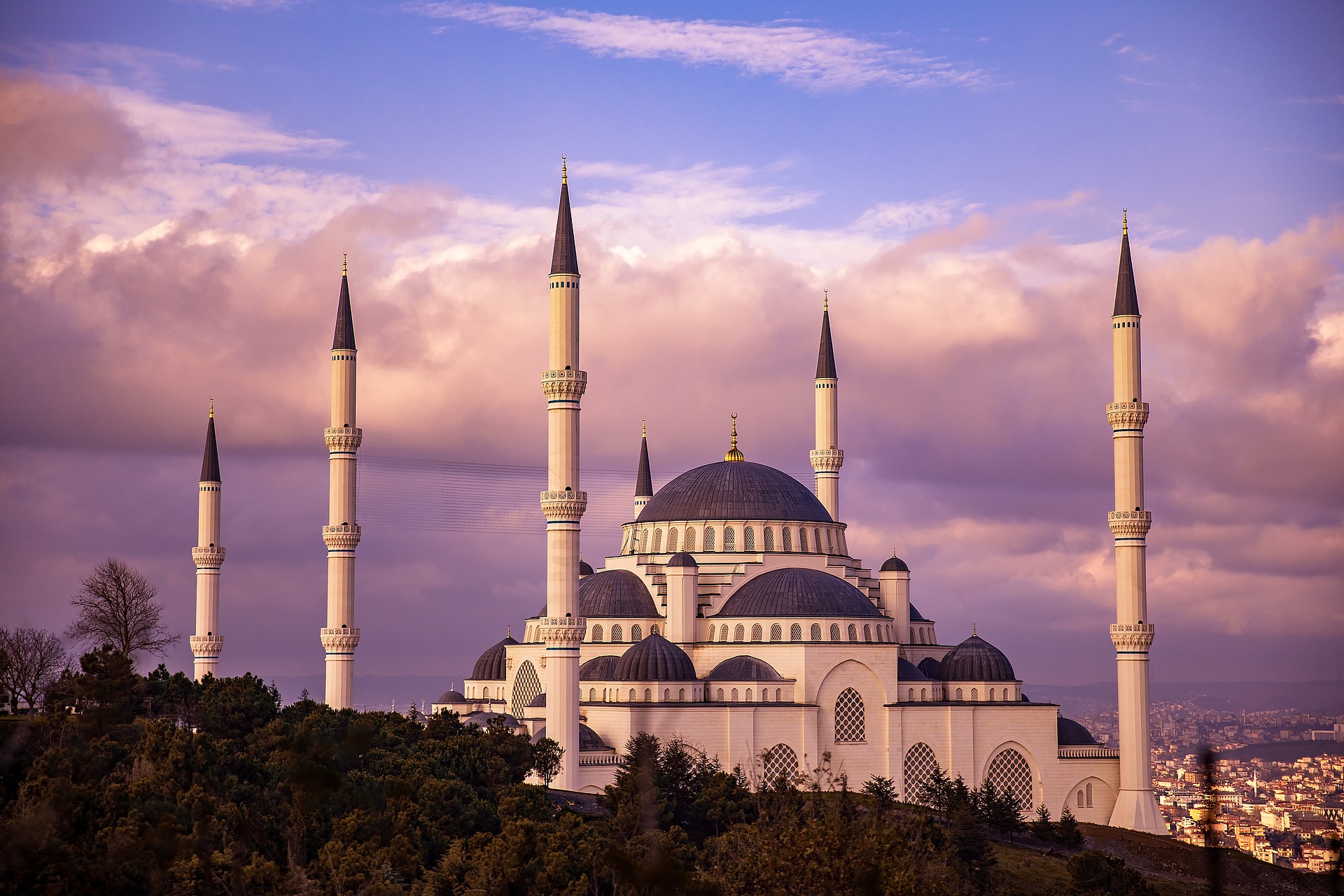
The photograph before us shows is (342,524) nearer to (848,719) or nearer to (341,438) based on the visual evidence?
(341,438)

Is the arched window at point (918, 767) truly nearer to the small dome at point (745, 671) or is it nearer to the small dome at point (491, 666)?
the small dome at point (745, 671)

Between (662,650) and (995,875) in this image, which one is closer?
(995,875)

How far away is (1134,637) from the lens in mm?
53031

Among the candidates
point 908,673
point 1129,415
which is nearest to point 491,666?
point 908,673

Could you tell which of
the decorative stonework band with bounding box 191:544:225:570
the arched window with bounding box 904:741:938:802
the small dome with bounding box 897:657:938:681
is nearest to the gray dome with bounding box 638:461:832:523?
the small dome with bounding box 897:657:938:681

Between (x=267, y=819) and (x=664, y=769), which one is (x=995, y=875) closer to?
(x=664, y=769)

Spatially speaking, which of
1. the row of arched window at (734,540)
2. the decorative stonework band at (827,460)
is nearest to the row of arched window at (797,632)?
the row of arched window at (734,540)

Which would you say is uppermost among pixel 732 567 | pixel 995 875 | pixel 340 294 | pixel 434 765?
pixel 340 294

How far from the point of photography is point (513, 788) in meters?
39.5

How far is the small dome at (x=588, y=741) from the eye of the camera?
49.6m

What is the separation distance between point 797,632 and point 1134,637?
9966mm

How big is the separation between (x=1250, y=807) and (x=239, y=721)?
74.9 feet

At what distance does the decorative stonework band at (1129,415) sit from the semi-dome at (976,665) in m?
7.89

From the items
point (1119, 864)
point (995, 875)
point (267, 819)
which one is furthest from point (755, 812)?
point (267, 819)
